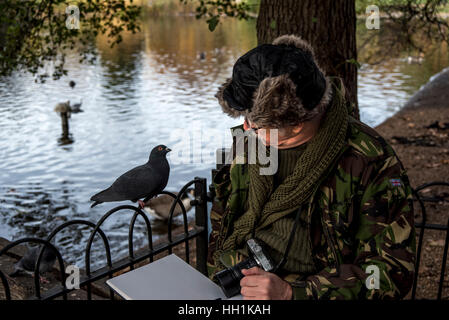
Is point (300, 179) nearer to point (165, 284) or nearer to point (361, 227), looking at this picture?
point (361, 227)

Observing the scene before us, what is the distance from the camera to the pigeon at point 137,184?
210 centimetres

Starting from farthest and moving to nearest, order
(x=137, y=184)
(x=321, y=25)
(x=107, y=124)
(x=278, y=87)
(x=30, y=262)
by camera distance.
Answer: (x=107, y=124), (x=30, y=262), (x=321, y=25), (x=137, y=184), (x=278, y=87)

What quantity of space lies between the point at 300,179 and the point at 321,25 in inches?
107

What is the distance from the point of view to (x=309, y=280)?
1.86m

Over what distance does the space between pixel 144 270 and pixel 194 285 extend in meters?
0.23

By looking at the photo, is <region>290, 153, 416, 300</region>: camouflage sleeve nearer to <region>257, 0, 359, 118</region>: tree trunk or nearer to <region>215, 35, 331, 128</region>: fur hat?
<region>215, 35, 331, 128</region>: fur hat

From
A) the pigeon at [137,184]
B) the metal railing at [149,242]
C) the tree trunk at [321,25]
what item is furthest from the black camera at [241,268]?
the tree trunk at [321,25]

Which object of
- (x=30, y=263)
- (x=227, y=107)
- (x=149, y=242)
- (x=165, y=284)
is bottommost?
(x=30, y=263)

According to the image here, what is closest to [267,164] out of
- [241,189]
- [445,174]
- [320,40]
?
[241,189]

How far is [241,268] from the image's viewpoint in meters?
1.90

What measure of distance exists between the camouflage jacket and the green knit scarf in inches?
1.9

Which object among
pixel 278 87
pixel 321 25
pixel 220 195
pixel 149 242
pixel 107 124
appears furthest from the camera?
pixel 107 124

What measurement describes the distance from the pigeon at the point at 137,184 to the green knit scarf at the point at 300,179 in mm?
425

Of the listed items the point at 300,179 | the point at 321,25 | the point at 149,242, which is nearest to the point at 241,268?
the point at 300,179
